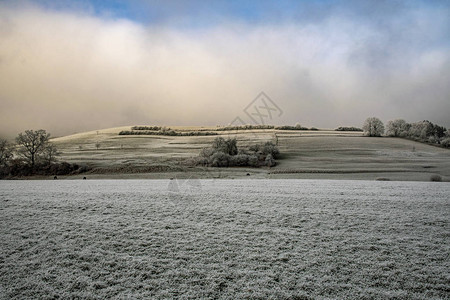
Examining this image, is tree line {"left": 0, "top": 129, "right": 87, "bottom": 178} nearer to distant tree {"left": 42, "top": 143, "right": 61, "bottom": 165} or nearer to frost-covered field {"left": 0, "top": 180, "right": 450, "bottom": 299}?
distant tree {"left": 42, "top": 143, "right": 61, "bottom": 165}

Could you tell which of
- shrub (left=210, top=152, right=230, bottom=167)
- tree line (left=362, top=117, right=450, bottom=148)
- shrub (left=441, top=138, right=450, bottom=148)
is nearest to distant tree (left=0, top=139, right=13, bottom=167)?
shrub (left=210, top=152, right=230, bottom=167)

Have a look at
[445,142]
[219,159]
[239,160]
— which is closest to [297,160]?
[239,160]

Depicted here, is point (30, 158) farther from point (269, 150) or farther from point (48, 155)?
point (269, 150)

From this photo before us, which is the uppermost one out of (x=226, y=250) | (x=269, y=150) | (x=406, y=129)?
(x=406, y=129)

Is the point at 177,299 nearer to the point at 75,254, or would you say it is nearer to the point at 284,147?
the point at 75,254

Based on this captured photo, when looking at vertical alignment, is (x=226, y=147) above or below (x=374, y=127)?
below

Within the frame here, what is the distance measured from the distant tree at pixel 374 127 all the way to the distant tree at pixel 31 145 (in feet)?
200

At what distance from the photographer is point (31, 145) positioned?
99.3 feet

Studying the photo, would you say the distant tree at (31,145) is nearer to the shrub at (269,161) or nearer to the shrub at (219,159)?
the shrub at (219,159)

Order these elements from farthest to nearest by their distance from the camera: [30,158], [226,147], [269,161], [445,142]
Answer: [445,142]
[226,147]
[269,161]
[30,158]

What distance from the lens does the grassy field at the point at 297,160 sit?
26688mm

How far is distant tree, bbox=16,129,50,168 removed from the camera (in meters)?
29.8

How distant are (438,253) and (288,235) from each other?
9.64 ft

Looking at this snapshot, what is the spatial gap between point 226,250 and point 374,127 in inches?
2487
